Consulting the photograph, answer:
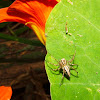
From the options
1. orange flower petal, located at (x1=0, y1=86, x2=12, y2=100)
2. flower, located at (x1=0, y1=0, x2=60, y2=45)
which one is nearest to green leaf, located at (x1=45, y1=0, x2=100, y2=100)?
flower, located at (x1=0, y1=0, x2=60, y2=45)

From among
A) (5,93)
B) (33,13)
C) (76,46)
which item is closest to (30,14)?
(33,13)

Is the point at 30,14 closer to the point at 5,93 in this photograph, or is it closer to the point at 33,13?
the point at 33,13

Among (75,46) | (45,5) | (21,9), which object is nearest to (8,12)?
(21,9)

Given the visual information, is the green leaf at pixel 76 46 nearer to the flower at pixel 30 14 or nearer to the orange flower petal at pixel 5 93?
the flower at pixel 30 14

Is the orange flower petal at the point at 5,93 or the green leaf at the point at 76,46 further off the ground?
the green leaf at the point at 76,46

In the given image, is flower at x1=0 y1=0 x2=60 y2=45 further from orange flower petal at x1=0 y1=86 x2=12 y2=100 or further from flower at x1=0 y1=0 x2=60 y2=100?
orange flower petal at x1=0 y1=86 x2=12 y2=100

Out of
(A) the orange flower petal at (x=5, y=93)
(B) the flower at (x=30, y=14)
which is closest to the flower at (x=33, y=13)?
(B) the flower at (x=30, y=14)
